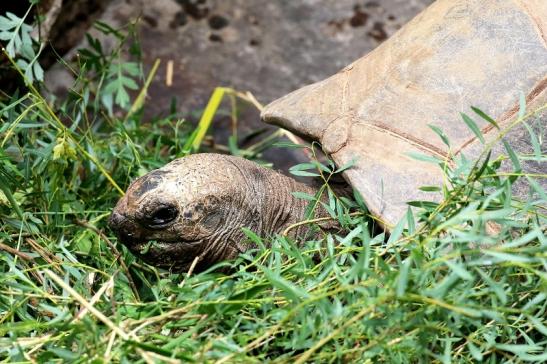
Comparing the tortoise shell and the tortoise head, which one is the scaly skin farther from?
the tortoise shell

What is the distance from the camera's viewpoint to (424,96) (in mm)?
3246

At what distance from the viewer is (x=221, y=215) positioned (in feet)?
10.2

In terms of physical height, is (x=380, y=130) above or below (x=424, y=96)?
below

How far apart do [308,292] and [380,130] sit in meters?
0.97

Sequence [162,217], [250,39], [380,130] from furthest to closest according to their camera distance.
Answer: [250,39]
[380,130]
[162,217]

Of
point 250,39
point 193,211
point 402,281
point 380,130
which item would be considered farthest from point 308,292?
point 250,39

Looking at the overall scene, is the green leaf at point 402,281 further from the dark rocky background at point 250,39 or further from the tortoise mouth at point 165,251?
the dark rocky background at point 250,39

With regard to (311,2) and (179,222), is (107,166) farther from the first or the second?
(311,2)

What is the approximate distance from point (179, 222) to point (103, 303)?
19.3 inches

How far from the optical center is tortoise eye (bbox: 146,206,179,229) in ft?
9.68

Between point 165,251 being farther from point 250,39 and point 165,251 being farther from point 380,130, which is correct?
point 250,39

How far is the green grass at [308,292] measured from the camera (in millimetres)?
2145

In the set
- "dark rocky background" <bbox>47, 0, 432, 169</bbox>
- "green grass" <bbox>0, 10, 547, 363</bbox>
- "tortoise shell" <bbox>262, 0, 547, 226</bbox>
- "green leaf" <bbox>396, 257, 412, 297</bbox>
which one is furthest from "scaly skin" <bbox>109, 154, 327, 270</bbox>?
"dark rocky background" <bbox>47, 0, 432, 169</bbox>

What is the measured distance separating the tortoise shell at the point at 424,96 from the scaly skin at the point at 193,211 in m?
0.38
